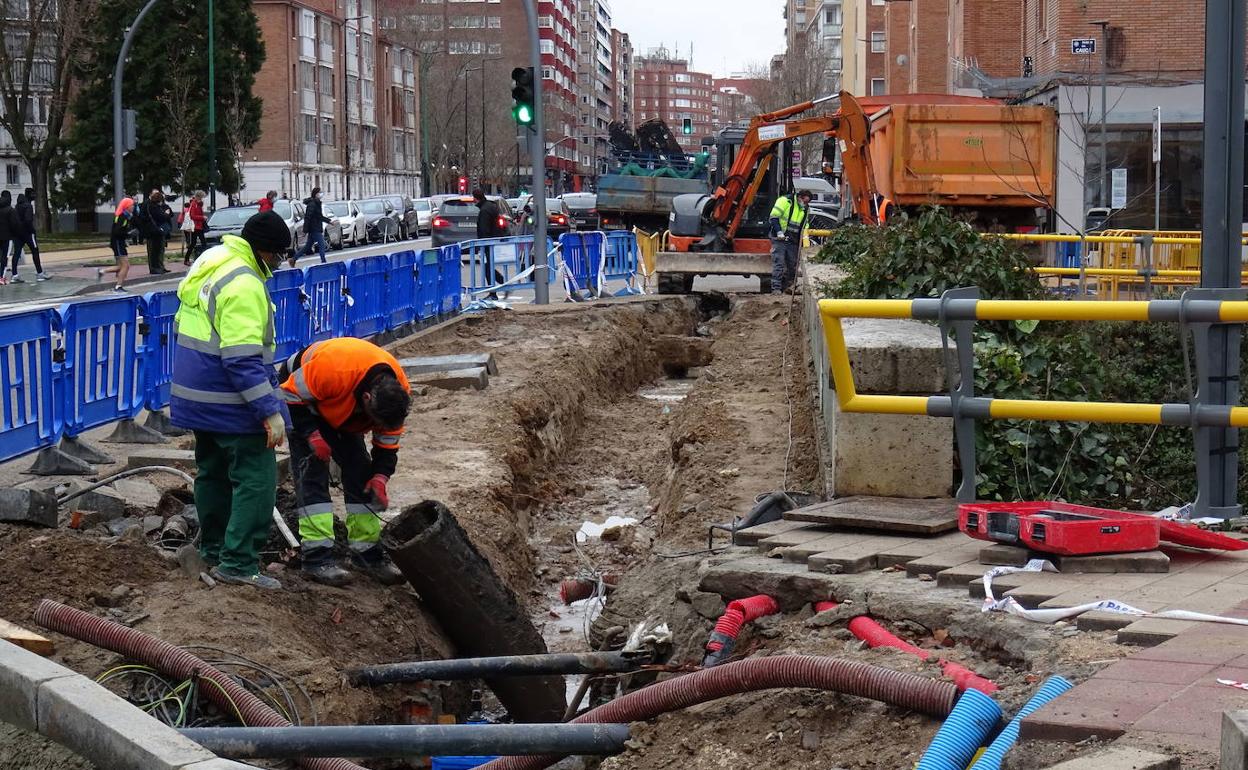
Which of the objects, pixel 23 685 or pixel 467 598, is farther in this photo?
pixel 467 598

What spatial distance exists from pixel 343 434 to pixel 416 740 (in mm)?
2782

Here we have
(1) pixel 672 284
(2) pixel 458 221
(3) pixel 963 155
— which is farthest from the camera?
(2) pixel 458 221

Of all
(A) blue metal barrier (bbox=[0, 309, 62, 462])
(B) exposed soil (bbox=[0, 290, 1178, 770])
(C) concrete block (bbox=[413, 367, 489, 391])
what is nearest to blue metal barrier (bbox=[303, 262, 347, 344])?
(B) exposed soil (bbox=[0, 290, 1178, 770])

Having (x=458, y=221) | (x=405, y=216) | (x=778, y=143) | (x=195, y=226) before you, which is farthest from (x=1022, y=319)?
(x=405, y=216)

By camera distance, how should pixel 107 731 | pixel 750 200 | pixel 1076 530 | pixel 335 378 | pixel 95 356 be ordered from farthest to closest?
pixel 750 200
pixel 95 356
pixel 335 378
pixel 1076 530
pixel 107 731

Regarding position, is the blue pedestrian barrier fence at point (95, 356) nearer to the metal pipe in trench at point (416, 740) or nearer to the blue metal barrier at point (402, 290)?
the blue metal barrier at point (402, 290)

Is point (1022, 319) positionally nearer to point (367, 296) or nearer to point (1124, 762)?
point (1124, 762)

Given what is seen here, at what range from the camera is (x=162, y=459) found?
9.24 meters

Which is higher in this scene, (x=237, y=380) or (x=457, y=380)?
(x=237, y=380)

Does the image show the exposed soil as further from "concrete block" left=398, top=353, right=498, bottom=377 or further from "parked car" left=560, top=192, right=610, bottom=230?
"parked car" left=560, top=192, right=610, bottom=230

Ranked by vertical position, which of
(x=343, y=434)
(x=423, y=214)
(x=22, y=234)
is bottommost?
(x=343, y=434)

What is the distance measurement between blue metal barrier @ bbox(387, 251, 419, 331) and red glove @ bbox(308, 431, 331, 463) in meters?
10.1

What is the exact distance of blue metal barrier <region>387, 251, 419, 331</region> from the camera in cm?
1720

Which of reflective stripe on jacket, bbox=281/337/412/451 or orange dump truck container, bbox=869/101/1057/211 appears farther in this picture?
orange dump truck container, bbox=869/101/1057/211
